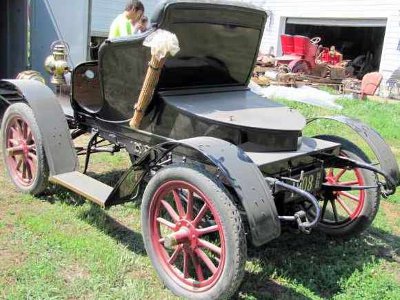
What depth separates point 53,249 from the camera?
3691 millimetres

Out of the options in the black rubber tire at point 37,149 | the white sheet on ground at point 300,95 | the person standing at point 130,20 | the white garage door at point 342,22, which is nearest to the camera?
the black rubber tire at point 37,149

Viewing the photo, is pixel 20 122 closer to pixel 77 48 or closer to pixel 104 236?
pixel 104 236

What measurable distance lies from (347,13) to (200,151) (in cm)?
1440

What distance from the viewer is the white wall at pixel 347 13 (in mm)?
14859

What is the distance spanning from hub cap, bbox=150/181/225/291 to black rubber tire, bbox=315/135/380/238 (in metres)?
1.32

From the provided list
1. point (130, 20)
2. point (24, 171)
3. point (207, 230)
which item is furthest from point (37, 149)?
point (130, 20)

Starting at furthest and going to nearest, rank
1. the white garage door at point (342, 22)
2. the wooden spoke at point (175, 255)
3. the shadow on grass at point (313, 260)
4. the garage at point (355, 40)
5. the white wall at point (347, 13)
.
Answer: the garage at point (355, 40), the white garage door at point (342, 22), the white wall at point (347, 13), the shadow on grass at point (313, 260), the wooden spoke at point (175, 255)

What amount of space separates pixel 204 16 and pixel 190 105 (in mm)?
666

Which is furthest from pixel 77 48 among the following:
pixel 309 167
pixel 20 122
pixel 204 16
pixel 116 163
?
pixel 309 167

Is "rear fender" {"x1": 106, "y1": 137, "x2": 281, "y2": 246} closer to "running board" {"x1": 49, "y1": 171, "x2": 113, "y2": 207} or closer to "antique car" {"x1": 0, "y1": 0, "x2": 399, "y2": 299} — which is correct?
"antique car" {"x1": 0, "y1": 0, "x2": 399, "y2": 299}

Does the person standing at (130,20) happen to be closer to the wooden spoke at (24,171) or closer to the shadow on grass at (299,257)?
the wooden spoke at (24,171)

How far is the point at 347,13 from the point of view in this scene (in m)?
16.0

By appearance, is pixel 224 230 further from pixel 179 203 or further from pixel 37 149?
pixel 37 149

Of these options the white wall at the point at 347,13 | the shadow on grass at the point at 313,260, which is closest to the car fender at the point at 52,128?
the shadow on grass at the point at 313,260
